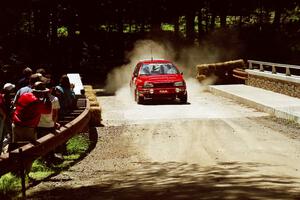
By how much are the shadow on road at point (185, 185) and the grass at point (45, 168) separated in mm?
647

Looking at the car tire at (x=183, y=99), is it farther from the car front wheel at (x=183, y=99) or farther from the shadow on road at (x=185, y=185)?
Result: the shadow on road at (x=185, y=185)

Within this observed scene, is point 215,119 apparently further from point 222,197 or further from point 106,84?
point 106,84

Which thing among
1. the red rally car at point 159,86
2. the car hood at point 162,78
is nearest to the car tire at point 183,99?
the red rally car at point 159,86

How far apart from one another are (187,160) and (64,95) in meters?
3.18

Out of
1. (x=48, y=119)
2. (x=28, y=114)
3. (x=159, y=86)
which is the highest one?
(x=28, y=114)

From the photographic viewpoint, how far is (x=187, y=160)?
11.0 meters

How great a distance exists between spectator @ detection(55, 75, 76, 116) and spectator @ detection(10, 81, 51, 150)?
2.09m

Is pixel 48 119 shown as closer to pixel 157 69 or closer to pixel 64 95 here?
pixel 64 95

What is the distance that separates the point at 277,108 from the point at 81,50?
84.8 ft

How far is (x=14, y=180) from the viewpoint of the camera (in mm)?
9656

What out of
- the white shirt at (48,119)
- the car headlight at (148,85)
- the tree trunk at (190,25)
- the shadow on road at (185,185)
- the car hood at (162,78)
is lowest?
the shadow on road at (185,185)

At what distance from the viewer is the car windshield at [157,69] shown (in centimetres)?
2348

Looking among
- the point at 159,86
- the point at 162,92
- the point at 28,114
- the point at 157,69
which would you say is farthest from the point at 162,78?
the point at 28,114

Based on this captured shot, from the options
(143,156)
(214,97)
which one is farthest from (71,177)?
(214,97)
